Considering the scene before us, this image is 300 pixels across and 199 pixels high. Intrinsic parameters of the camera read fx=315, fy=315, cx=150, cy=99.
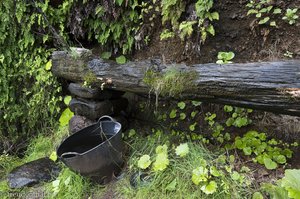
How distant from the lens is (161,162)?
2.80m

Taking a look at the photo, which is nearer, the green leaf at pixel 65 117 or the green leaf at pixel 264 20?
the green leaf at pixel 264 20

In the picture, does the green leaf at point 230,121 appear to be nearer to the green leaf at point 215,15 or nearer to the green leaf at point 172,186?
the green leaf at point 172,186

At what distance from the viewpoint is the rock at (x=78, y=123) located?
365cm

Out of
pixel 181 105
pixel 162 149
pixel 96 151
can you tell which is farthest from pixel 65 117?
pixel 162 149

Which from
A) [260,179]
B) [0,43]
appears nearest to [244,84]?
[260,179]

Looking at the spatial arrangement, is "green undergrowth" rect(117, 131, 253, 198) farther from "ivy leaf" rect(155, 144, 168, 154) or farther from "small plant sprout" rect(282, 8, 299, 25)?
"small plant sprout" rect(282, 8, 299, 25)

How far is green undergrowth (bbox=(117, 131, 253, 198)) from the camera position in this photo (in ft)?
8.42

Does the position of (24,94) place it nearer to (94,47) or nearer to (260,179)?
(94,47)

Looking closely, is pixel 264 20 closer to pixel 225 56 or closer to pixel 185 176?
pixel 225 56

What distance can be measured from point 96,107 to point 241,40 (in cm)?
173

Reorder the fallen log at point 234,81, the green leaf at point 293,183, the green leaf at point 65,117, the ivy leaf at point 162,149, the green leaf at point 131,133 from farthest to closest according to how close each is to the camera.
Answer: the green leaf at point 65,117
the green leaf at point 131,133
the ivy leaf at point 162,149
the fallen log at point 234,81
the green leaf at point 293,183

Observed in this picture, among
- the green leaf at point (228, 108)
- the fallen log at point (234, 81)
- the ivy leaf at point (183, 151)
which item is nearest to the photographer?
the fallen log at point (234, 81)

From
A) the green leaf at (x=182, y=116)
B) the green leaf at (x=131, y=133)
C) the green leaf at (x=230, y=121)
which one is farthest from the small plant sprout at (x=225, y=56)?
the green leaf at (x=131, y=133)

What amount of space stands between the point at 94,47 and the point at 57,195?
1976mm
